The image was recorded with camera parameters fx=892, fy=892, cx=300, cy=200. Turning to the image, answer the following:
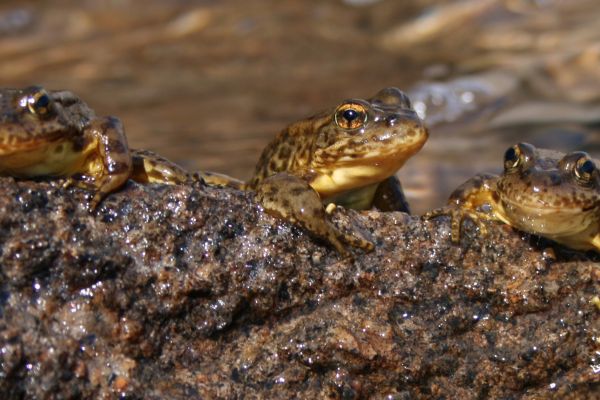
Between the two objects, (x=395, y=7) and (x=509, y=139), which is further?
(x=395, y=7)

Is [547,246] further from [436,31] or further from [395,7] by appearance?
[395,7]

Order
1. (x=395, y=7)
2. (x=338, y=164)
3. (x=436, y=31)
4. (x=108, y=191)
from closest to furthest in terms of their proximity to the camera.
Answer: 1. (x=108, y=191)
2. (x=338, y=164)
3. (x=436, y=31)
4. (x=395, y=7)

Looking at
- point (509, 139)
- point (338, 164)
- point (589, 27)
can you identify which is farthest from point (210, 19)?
point (338, 164)

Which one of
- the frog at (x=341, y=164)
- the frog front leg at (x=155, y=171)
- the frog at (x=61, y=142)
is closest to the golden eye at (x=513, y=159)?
the frog at (x=341, y=164)

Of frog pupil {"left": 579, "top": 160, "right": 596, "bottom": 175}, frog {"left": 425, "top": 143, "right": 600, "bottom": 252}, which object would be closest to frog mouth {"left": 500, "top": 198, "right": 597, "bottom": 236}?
frog {"left": 425, "top": 143, "right": 600, "bottom": 252}

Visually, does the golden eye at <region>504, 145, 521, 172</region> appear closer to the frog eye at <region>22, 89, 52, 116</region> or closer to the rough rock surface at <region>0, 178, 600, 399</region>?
the rough rock surface at <region>0, 178, 600, 399</region>

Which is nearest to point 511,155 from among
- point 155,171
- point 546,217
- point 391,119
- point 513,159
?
point 513,159

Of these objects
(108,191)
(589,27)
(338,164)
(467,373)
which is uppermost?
(108,191)
